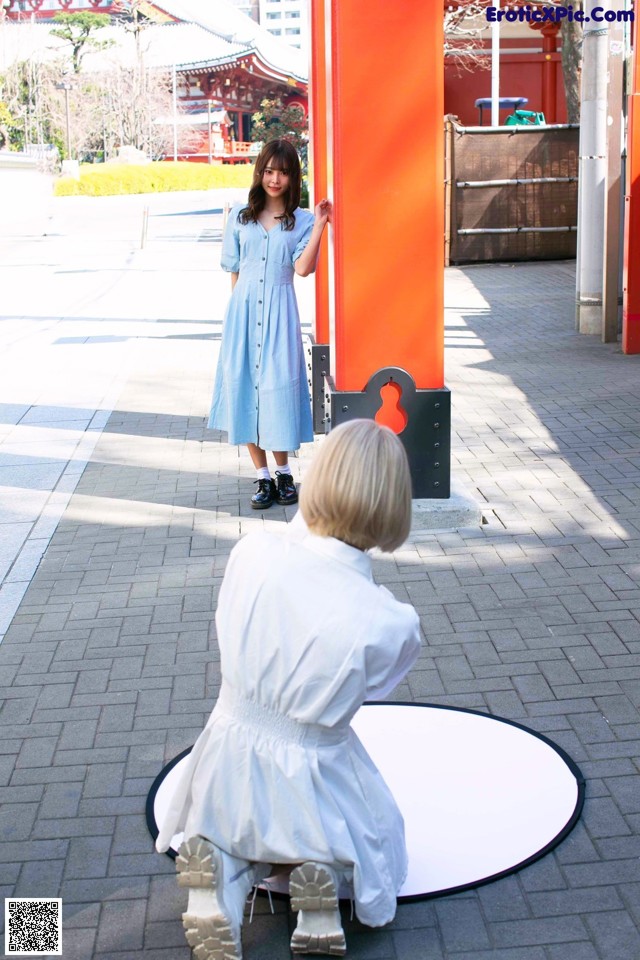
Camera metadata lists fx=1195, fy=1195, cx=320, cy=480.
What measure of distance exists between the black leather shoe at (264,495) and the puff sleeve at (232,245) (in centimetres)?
112

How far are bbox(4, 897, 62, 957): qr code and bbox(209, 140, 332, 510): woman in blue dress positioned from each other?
3.44m

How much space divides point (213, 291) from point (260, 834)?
14746 mm

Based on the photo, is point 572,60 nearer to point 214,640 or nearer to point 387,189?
point 387,189

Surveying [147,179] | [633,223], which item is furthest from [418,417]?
[147,179]

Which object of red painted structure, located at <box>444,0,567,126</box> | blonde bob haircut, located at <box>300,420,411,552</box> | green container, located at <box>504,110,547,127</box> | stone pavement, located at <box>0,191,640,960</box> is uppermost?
red painted structure, located at <box>444,0,567,126</box>

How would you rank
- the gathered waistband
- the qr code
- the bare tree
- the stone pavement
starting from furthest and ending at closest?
the bare tree < the stone pavement < the qr code < the gathered waistband

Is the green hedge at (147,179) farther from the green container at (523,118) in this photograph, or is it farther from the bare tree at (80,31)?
the green container at (523,118)

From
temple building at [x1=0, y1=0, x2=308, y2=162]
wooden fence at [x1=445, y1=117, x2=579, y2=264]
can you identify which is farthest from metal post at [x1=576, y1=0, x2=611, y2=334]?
temple building at [x1=0, y1=0, x2=308, y2=162]

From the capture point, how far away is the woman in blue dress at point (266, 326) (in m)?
6.00

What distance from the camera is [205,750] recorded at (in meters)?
2.78

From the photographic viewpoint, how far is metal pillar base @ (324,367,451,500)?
19.1ft

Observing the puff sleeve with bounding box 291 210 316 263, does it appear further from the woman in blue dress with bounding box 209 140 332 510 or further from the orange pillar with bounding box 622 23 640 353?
the orange pillar with bounding box 622 23 640 353

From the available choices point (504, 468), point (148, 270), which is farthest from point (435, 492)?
point (148, 270)

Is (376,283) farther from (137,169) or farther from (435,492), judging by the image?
(137,169)
